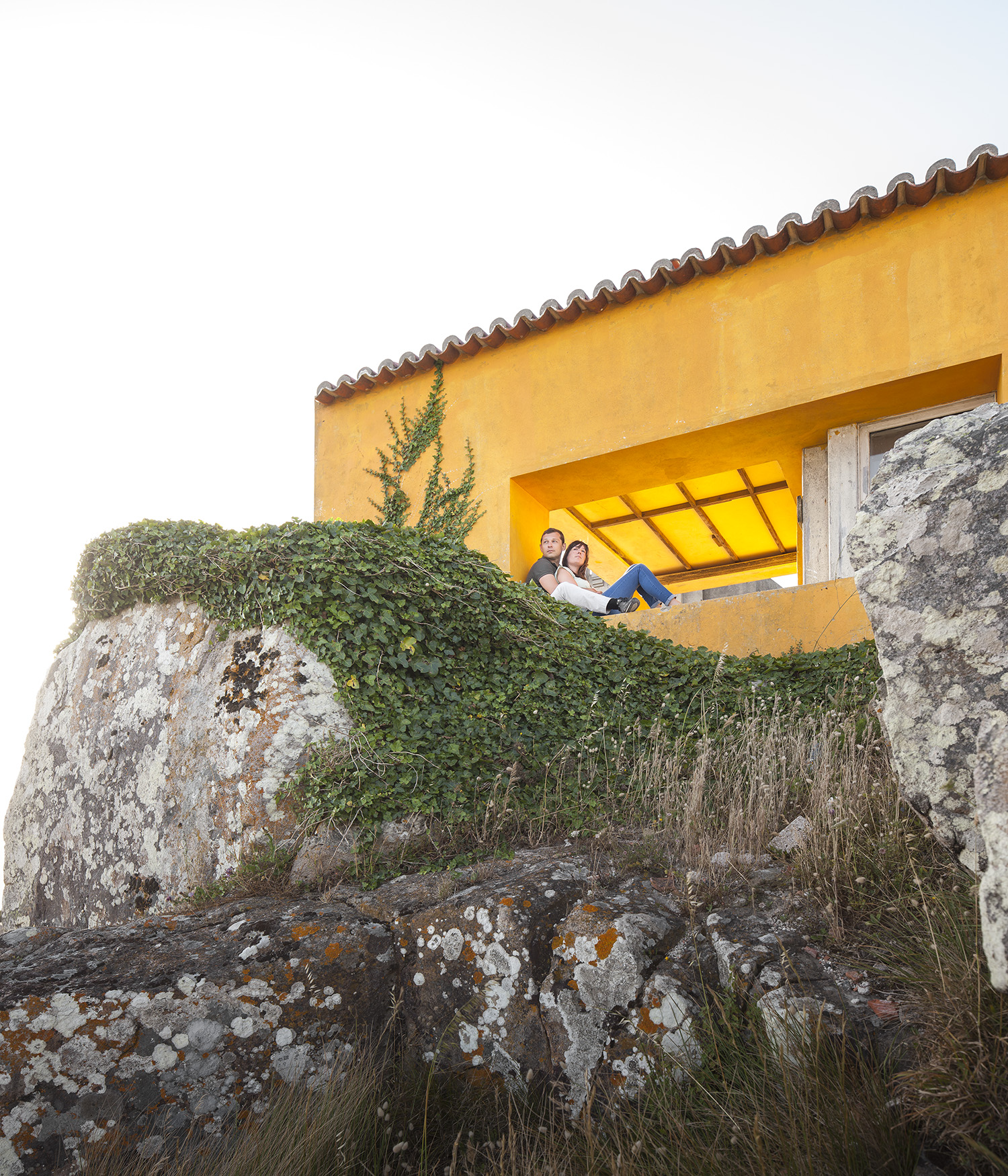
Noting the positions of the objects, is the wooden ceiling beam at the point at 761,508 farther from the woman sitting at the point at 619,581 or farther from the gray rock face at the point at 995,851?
the gray rock face at the point at 995,851

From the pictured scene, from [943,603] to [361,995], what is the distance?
9.20ft

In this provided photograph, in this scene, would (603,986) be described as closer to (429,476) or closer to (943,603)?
(943,603)

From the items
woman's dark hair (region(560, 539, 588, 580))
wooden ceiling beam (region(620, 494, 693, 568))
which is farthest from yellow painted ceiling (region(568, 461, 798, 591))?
woman's dark hair (region(560, 539, 588, 580))

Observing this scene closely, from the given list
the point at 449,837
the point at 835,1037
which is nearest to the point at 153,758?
the point at 449,837

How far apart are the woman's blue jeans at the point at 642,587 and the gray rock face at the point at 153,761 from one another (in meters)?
3.72

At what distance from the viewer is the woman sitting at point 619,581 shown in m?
7.79

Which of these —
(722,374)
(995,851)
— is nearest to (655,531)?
(722,374)

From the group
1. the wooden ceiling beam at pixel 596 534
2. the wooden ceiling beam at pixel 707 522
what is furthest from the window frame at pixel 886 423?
the wooden ceiling beam at pixel 596 534

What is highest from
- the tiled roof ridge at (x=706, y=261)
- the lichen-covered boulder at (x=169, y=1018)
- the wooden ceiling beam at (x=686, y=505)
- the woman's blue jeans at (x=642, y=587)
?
the tiled roof ridge at (x=706, y=261)

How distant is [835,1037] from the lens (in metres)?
2.52

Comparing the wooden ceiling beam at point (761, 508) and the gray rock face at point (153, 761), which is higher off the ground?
the wooden ceiling beam at point (761, 508)

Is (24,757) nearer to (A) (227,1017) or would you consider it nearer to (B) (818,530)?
(A) (227,1017)

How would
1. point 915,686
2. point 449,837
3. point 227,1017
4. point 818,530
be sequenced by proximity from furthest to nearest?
point 818,530 → point 449,837 → point 227,1017 → point 915,686

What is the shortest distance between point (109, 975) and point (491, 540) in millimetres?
5681
